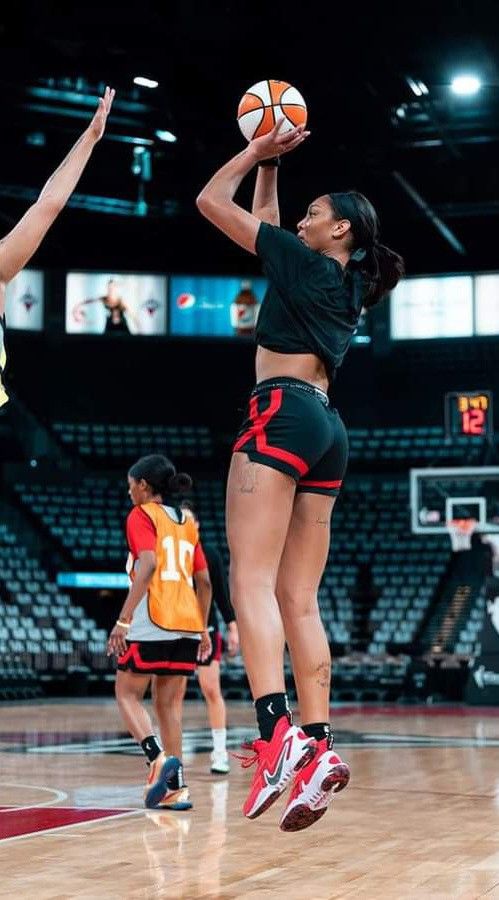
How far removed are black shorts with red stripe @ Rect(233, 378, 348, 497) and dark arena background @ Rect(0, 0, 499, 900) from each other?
1.40m

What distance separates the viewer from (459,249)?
28.4 metres

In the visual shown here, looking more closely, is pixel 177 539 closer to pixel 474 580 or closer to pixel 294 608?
pixel 294 608

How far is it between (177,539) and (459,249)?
2171 cm

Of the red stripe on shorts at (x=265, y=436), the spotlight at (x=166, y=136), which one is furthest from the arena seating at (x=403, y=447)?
the red stripe on shorts at (x=265, y=436)

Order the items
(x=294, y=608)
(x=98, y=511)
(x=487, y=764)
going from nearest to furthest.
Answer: (x=294, y=608) → (x=487, y=764) → (x=98, y=511)

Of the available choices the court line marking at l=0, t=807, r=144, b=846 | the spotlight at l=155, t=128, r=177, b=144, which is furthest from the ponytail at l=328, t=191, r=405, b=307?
the spotlight at l=155, t=128, r=177, b=144

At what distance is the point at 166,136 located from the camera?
21.2 m

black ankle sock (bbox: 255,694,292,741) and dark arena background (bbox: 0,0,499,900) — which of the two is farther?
dark arena background (bbox: 0,0,499,900)

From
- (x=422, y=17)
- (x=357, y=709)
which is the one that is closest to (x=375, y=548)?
(x=357, y=709)

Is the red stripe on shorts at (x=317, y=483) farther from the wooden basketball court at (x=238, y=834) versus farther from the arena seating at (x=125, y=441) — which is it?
the arena seating at (x=125, y=441)

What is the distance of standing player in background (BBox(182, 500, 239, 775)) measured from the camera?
9.05m

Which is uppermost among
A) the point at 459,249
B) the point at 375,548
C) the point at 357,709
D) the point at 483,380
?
the point at 459,249

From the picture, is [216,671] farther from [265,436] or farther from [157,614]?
[265,436]

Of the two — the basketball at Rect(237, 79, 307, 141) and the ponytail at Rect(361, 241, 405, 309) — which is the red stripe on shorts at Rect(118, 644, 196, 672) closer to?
the ponytail at Rect(361, 241, 405, 309)
